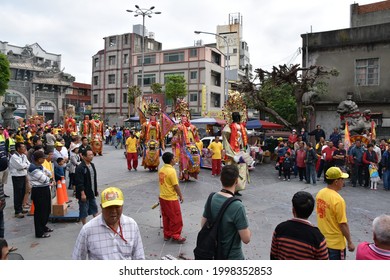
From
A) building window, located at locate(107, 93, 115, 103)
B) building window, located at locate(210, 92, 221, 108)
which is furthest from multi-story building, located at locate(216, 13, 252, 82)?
building window, located at locate(107, 93, 115, 103)

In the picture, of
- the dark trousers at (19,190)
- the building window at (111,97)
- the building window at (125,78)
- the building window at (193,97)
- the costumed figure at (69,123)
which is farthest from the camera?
the building window at (111,97)

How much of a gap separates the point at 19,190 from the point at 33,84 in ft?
137

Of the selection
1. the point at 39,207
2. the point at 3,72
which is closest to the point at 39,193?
the point at 39,207

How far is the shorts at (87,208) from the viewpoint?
5.87 meters

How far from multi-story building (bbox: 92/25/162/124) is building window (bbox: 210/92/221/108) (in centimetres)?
1096

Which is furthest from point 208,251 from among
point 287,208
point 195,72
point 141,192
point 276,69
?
point 195,72

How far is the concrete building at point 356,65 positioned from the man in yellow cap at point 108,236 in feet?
57.2

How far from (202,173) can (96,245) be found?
1014cm

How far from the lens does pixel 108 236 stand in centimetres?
277

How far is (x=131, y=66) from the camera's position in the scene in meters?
46.3

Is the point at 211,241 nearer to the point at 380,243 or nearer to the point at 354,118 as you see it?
the point at 380,243

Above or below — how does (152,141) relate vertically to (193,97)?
below

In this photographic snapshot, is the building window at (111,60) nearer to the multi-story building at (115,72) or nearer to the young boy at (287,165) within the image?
the multi-story building at (115,72)

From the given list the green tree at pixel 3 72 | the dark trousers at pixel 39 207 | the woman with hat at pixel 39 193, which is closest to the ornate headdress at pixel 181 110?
the woman with hat at pixel 39 193
